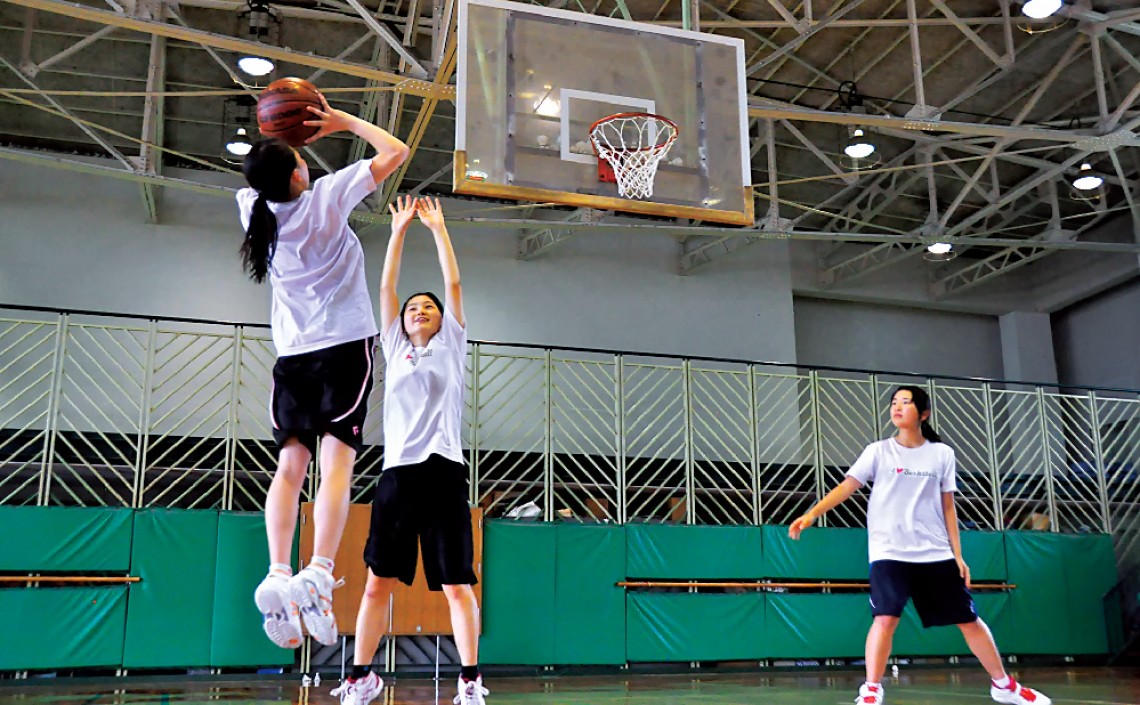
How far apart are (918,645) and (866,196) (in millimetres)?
9204

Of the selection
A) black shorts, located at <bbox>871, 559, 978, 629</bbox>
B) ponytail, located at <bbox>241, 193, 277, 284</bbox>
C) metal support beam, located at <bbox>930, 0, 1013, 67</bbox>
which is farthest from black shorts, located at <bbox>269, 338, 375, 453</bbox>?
metal support beam, located at <bbox>930, 0, 1013, 67</bbox>

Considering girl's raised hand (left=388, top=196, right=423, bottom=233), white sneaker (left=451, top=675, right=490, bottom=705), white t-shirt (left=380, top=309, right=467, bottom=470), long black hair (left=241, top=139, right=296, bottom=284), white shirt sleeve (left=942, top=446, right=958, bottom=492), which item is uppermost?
girl's raised hand (left=388, top=196, right=423, bottom=233)

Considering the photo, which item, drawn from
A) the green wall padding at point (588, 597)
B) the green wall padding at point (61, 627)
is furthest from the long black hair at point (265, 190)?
the green wall padding at point (588, 597)

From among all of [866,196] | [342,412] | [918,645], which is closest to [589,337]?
[866,196]

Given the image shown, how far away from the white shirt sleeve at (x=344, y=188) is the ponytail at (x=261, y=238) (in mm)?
182

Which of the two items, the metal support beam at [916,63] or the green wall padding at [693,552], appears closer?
the green wall padding at [693,552]

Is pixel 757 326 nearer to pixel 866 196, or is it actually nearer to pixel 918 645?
pixel 866 196

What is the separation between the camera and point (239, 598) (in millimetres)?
9500

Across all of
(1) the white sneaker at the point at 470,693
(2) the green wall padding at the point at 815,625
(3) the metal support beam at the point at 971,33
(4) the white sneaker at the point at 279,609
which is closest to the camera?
(4) the white sneaker at the point at 279,609

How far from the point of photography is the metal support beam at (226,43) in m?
9.31

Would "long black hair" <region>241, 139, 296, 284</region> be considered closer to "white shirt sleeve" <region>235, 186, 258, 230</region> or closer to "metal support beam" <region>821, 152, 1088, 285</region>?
"white shirt sleeve" <region>235, 186, 258, 230</region>

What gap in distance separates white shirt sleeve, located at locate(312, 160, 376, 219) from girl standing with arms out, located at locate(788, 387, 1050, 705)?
3386 millimetres

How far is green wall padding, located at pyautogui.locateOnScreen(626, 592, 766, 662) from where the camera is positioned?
10859mm

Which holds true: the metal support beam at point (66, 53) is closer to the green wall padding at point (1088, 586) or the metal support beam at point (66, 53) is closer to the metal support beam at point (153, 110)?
the metal support beam at point (153, 110)
